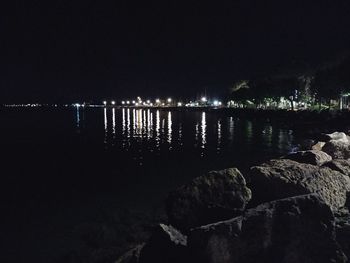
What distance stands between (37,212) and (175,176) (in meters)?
11.6

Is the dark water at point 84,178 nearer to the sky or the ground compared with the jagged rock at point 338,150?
nearer to the ground

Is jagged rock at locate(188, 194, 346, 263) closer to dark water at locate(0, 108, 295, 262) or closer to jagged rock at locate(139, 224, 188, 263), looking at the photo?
jagged rock at locate(139, 224, 188, 263)

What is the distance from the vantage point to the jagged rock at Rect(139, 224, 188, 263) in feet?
32.3

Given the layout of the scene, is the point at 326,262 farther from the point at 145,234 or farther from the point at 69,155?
the point at 69,155

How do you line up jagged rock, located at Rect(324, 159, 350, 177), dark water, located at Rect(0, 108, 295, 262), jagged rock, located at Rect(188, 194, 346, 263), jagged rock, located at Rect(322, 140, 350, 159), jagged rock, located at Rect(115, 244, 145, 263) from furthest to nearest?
jagged rock, located at Rect(322, 140, 350, 159) < dark water, located at Rect(0, 108, 295, 262) < jagged rock, located at Rect(324, 159, 350, 177) < jagged rock, located at Rect(115, 244, 145, 263) < jagged rock, located at Rect(188, 194, 346, 263)

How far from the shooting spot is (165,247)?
10086mm

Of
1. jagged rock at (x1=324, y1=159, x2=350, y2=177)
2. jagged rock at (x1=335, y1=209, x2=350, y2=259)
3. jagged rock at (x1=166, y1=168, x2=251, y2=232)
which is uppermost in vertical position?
jagged rock at (x1=324, y1=159, x2=350, y2=177)

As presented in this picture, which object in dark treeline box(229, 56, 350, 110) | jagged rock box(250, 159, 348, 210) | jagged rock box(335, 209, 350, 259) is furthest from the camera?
dark treeline box(229, 56, 350, 110)

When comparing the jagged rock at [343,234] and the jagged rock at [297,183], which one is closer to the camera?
the jagged rock at [343,234]

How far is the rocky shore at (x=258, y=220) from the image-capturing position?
9023 millimetres

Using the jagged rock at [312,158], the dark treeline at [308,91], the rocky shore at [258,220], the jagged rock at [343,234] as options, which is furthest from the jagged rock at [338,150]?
the dark treeline at [308,91]

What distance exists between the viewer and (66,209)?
21.3m

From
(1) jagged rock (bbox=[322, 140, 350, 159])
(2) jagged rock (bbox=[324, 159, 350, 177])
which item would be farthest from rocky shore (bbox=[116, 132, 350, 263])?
(1) jagged rock (bbox=[322, 140, 350, 159])

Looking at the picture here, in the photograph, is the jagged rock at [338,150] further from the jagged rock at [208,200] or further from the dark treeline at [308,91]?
the dark treeline at [308,91]
